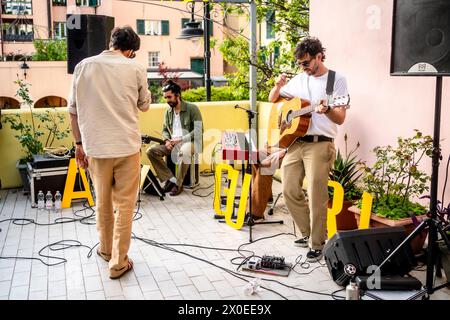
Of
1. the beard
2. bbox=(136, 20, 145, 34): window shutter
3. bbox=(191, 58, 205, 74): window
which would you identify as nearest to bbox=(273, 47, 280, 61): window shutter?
the beard

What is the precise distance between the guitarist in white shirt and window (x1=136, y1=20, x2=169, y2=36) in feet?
75.6

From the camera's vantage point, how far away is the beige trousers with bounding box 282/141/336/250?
417 centimetres

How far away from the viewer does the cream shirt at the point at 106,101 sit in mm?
3605

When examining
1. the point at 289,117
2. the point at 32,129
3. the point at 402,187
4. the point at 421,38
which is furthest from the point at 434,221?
the point at 32,129

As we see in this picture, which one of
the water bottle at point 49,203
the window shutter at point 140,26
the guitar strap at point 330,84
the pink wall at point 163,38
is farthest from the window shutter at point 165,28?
the guitar strap at point 330,84

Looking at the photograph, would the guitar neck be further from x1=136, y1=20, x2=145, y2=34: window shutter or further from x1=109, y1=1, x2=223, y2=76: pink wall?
x1=136, y1=20, x2=145, y2=34: window shutter

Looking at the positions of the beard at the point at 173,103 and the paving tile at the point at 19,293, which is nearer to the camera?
the paving tile at the point at 19,293

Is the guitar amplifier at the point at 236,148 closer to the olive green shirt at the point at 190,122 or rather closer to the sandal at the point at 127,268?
the olive green shirt at the point at 190,122

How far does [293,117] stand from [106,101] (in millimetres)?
1582

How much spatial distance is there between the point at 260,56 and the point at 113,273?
5.69m

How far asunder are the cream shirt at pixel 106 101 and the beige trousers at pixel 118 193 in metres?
0.10

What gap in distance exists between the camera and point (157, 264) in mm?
4176

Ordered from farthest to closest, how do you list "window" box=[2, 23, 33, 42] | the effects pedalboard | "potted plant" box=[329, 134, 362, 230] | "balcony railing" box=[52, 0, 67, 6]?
"balcony railing" box=[52, 0, 67, 6] < "window" box=[2, 23, 33, 42] < "potted plant" box=[329, 134, 362, 230] < the effects pedalboard
